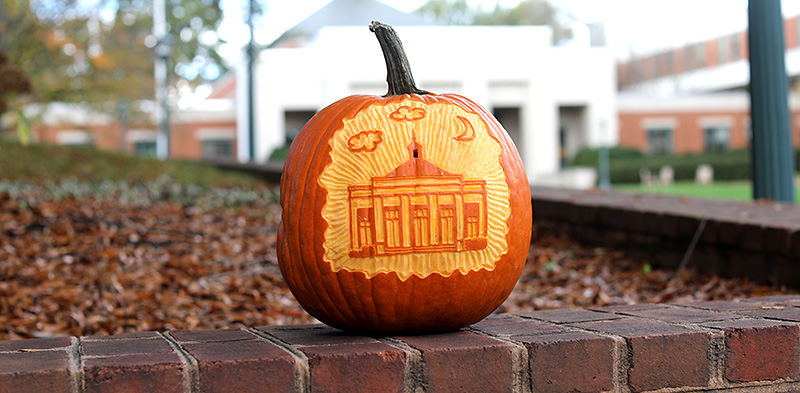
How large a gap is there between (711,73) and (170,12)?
34.0 m

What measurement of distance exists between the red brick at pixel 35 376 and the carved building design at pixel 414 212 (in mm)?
748

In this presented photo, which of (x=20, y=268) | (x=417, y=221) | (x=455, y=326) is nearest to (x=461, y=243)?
(x=417, y=221)

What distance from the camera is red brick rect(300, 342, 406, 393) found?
5.95ft

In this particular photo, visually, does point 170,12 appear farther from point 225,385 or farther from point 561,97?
point 225,385

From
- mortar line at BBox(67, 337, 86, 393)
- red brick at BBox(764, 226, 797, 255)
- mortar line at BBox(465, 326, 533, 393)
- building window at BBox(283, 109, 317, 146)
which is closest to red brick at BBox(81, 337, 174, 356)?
mortar line at BBox(67, 337, 86, 393)

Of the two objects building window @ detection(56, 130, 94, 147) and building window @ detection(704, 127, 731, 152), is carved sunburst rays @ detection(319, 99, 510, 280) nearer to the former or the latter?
building window @ detection(56, 130, 94, 147)

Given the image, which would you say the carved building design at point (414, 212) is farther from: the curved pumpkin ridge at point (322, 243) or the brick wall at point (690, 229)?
the brick wall at point (690, 229)

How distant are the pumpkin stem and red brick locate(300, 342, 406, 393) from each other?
0.83 metres

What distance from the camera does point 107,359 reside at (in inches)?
69.8

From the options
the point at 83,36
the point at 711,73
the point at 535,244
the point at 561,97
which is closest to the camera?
the point at 535,244

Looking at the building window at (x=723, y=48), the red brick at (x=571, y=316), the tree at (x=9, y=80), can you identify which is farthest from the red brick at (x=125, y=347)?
the building window at (x=723, y=48)

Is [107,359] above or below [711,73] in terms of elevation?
below

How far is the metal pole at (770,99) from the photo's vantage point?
543 centimetres

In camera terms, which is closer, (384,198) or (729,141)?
(384,198)
